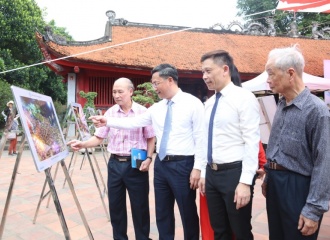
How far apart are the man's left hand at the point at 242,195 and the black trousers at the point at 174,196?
0.56 m

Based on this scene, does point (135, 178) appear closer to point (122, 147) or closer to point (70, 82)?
point (122, 147)

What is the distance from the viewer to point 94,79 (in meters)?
10.2

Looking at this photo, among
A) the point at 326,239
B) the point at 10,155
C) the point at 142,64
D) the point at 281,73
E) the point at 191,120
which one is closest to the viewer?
the point at 281,73

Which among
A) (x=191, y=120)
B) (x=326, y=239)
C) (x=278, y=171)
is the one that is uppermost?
(x=191, y=120)

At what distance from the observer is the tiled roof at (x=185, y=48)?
32.1 ft

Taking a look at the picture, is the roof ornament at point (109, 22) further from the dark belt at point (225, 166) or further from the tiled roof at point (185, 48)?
the dark belt at point (225, 166)

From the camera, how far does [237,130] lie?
5.93 feet

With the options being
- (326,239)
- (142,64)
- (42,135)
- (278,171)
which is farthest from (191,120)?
(142,64)

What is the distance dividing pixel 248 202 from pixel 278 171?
0.90ft

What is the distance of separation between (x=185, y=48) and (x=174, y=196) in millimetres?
9906

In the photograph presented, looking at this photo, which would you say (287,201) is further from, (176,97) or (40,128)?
(40,128)

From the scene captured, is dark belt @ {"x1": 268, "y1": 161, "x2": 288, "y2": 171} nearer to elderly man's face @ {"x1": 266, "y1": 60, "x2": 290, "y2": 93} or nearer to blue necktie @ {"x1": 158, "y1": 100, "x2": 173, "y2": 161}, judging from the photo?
elderly man's face @ {"x1": 266, "y1": 60, "x2": 290, "y2": 93}

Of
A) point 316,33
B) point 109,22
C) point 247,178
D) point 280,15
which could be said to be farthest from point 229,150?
point 280,15

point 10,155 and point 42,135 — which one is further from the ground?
point 42,135
